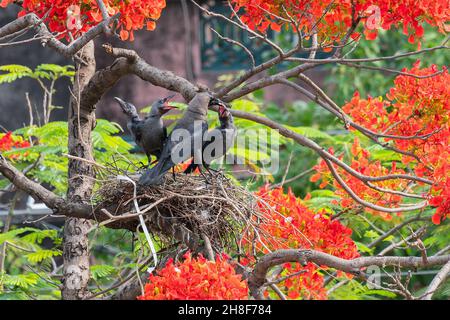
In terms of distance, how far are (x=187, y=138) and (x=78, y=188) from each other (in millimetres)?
991

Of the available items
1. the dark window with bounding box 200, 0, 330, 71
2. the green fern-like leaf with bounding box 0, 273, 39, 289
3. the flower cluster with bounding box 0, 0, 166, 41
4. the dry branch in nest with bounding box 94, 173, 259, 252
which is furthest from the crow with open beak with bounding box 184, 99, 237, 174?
the dark window with bounding box 200, 0, 330, 71

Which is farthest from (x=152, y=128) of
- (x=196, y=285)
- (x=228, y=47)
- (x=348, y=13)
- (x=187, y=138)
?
(x=228, y=47)

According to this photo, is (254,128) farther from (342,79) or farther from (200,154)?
(342,79)

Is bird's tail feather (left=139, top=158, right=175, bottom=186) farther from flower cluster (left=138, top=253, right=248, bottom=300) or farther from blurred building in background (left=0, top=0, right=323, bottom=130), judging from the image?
blurred building in background (left=0, top=0, right=323, bottom=130)

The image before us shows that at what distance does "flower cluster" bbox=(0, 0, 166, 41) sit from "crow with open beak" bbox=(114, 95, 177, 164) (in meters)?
0.45

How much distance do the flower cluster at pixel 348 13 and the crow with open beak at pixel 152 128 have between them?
715mm

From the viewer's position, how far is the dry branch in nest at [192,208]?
495 cm

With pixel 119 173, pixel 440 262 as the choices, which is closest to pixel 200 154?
pixel 119 173

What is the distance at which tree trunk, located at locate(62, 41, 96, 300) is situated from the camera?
18.7ft

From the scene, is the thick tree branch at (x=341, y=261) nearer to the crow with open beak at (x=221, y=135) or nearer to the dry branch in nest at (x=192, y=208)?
the dry branch in nest at (x=192, y=208)

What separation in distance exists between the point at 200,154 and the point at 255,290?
32.9 inches

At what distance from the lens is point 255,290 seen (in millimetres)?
4816

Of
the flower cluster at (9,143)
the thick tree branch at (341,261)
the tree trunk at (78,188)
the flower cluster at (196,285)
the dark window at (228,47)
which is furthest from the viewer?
the dark window at (228,47)

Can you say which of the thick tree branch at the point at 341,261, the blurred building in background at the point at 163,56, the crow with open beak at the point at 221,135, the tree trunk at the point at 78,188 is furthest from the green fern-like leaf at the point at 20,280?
the blurred building in background at the point at 163,56
